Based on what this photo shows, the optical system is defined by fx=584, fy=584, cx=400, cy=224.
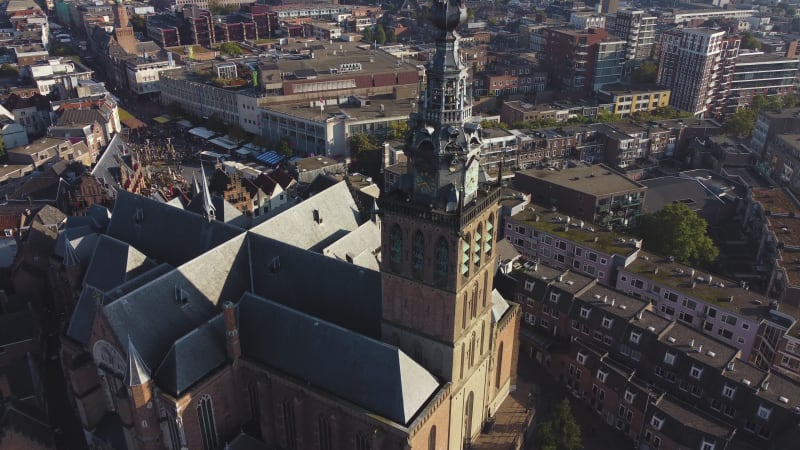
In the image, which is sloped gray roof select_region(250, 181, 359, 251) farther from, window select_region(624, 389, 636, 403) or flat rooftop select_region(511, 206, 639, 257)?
window select_region(624, 389, 636, 403)

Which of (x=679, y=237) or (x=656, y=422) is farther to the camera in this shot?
(x=679, y=237)

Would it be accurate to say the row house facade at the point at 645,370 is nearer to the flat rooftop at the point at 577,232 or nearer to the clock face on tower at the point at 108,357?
the flat rooftop at the point at 577,232

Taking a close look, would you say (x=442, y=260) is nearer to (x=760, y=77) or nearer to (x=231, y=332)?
(x=231, y=332)

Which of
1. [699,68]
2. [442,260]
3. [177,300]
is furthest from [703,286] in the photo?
[699,68]

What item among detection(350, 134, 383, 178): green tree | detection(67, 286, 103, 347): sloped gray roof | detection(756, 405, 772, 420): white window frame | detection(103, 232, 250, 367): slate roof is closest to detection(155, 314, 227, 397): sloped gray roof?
detection(103, 232, 250, 367): slate roof

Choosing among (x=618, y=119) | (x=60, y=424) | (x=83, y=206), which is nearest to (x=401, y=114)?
(x=618, y=119)

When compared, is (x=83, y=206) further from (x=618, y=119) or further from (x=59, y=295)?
(x=618, y=119)

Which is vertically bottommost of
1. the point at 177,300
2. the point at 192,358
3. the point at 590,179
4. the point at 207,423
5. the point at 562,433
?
the point at 562,433
